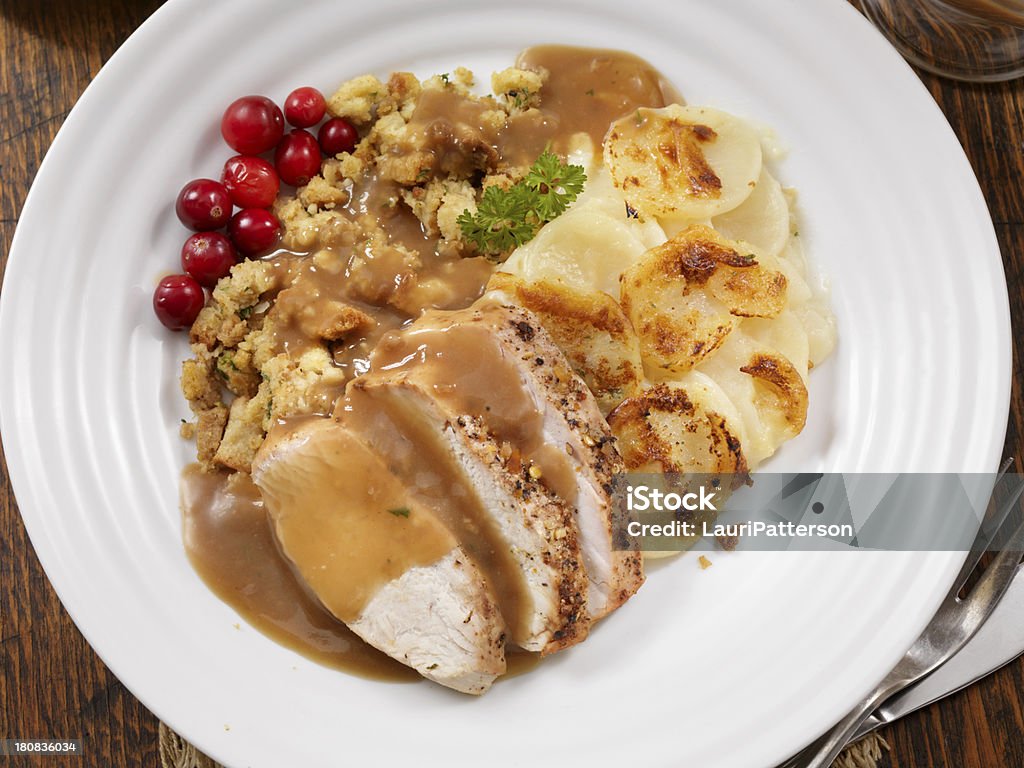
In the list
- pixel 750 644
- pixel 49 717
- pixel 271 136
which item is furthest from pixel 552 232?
pixel 49 717

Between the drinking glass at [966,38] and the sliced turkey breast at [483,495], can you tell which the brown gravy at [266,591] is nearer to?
the sliced turkey breast at [483,495]

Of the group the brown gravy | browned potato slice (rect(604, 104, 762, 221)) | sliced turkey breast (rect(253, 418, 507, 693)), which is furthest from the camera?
browned potato slice (rect(604, 104, 762, 221))

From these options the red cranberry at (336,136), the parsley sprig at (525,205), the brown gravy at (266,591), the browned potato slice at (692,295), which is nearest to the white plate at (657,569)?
the brown gravy at (266,591)

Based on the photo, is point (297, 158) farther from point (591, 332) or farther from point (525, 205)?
point (591, 332)

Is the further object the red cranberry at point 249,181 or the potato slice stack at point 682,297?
the red cranberry at point 249,181

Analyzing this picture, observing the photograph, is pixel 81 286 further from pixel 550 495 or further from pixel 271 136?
pixel 550 495

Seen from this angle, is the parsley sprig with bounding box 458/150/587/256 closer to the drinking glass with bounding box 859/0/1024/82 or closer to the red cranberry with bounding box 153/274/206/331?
the red cranberry with bounding box 153/274/206/331

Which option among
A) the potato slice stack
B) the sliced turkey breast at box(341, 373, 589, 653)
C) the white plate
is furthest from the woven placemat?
the sliced turkey breast at box(341, 373, 589, 653)

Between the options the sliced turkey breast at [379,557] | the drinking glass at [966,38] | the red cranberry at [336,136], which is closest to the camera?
the sliced turkey breast at [379,557]
